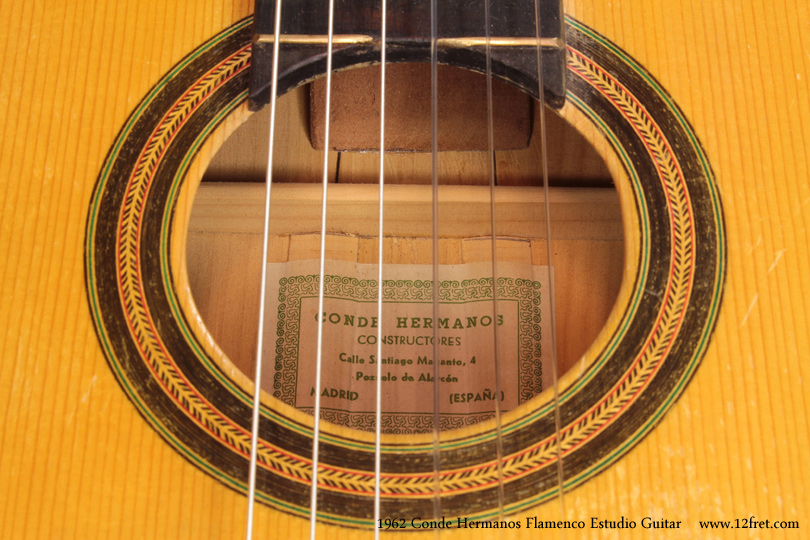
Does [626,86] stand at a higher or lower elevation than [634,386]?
higher

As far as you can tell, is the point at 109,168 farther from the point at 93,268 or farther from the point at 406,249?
the point at 406,249

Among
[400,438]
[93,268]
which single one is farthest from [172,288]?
[400,438]

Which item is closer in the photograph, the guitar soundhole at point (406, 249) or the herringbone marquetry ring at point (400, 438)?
the herringbone marquetry ring at point (400, 438)

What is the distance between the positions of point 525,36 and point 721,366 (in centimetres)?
42

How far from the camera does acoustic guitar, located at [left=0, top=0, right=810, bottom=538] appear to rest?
66 cm

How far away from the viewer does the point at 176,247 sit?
734 millimetres

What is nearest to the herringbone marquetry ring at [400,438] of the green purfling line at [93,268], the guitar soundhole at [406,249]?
the green purfling line at [93,268]

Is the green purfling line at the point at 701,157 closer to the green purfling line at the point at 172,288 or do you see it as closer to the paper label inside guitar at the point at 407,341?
the paper label inside guitar at the point at 407,341

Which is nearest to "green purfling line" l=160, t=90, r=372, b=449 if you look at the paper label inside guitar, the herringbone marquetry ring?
the herringbone marquetry ring

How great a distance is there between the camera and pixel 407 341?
0.94 m

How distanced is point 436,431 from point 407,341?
277 mm

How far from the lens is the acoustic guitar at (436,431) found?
665 millimetres

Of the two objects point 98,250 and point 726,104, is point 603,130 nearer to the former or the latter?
point 726,104

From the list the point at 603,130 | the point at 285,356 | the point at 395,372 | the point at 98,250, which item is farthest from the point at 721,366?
the point at 98,250
